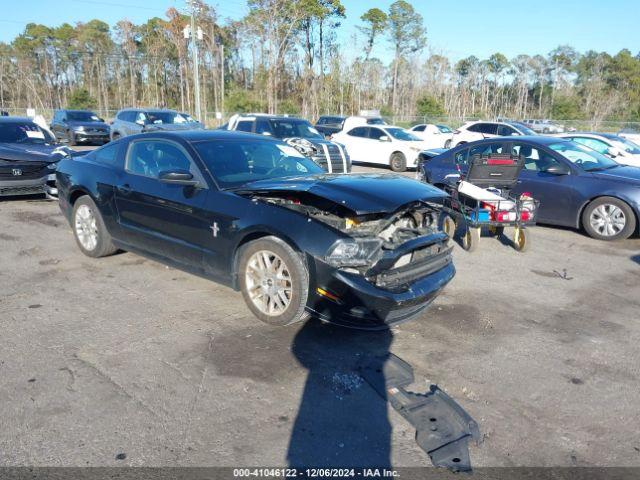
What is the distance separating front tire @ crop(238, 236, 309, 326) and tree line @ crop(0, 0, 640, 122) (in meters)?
44.9

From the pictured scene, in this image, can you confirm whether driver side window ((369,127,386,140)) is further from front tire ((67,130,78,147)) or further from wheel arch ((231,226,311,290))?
wheel arch ((231,226,311,290))

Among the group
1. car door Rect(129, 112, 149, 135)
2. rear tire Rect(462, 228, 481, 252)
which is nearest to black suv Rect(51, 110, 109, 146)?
car door Rect(129, 112, 149, 135)

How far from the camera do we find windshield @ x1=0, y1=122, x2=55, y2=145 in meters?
10.8

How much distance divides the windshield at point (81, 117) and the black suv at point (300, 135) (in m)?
12.3

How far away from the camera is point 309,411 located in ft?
10.7

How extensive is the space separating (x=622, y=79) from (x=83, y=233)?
68.9 m

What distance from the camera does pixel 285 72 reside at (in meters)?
53.6

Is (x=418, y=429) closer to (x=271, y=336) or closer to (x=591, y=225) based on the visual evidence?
(x=271, y=336)

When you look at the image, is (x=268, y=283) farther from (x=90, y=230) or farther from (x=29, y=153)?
(x=29, y=153)

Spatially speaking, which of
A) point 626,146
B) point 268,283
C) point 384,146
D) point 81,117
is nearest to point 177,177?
point 268,283

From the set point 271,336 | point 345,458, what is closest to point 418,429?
point 345,458

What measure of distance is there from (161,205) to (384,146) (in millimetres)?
13669

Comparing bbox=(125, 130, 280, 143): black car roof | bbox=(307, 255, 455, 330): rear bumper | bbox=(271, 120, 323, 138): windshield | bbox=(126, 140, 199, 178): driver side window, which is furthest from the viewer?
bbox=(271, 120, 323, 138): windshield

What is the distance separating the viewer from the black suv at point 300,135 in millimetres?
13328
